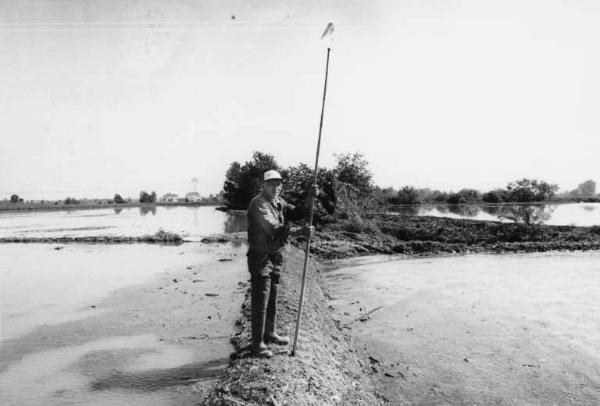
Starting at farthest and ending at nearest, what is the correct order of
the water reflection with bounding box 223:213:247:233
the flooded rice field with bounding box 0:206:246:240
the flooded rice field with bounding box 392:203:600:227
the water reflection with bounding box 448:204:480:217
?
the water reflection with bounding box 448:204:480:217, the water reflection with bounding box 223:213:247:233, the flooded rice field with bounding box 0:206:246:240, the flooded rice field with bounding box 392:203:600:227

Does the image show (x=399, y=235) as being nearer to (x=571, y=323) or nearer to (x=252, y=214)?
(x=571, y=323)

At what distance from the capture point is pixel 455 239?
2048cm

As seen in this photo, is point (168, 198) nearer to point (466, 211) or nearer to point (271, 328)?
point (466, 211)

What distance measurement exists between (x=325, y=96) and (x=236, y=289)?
7637 millimetres

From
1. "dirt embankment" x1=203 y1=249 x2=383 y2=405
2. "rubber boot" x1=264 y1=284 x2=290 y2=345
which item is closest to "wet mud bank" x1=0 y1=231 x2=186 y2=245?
"dirt embankment" x1=203 y1=249 x2=383 y2=405

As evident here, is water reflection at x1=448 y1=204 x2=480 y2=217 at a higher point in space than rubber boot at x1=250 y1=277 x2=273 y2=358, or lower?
higher

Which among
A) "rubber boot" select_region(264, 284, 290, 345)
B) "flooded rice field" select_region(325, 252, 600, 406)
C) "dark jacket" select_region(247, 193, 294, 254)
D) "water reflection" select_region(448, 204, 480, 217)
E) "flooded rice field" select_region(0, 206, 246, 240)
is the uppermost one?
"water reflection" select_region(448, 204, 480, 217)

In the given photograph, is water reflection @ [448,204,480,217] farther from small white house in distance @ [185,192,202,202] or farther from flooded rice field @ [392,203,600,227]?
small white house in distance @ [185,192,202,202]

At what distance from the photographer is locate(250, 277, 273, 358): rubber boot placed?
16.5 feet

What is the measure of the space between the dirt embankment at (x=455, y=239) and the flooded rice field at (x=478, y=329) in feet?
12.3

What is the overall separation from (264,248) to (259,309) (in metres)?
0.81

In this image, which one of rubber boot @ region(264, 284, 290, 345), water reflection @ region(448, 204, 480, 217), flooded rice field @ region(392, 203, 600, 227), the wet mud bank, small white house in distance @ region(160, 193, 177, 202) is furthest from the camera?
small white house in distance @ region(160, 193, 177, 202)

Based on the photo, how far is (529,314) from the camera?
29.4 ft

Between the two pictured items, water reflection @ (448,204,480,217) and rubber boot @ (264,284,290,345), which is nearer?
rubber boot @ (264,284,290,345)
